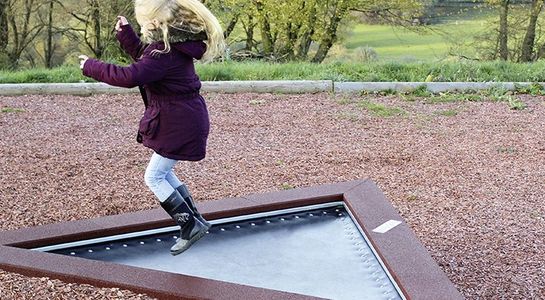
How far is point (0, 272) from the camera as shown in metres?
3.29

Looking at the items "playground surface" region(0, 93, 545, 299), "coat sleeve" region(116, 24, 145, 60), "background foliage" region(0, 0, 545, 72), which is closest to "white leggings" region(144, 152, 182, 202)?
"coat sleeve" region(116, 24, 145, 60)

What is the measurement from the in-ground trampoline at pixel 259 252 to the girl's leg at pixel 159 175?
331 mm

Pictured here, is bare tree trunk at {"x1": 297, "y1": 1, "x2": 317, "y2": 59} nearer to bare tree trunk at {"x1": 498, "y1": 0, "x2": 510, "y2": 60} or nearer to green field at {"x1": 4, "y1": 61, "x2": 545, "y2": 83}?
bare tree trunk at {"x1": 498, "y1": 0, "x2": 510, "y2": 60}

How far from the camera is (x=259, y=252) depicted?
12.1 feet

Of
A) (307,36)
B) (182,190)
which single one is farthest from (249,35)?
(182,190)

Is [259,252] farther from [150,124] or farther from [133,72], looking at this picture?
[133,72]

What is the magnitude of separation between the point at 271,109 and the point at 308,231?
13.8ft

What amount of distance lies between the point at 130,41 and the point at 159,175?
634 millimetres

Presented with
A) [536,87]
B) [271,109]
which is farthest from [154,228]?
[536,87]

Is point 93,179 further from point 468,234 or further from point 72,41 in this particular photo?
point 72,41

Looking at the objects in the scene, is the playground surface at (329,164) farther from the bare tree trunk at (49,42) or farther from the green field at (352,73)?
the bare tree trunk at (49,42)

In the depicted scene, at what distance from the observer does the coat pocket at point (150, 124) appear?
338 cm

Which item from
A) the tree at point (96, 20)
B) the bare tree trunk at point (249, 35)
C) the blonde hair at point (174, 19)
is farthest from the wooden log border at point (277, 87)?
the bare tree trunk at point (249, 35)

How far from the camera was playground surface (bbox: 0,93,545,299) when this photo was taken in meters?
4.41
